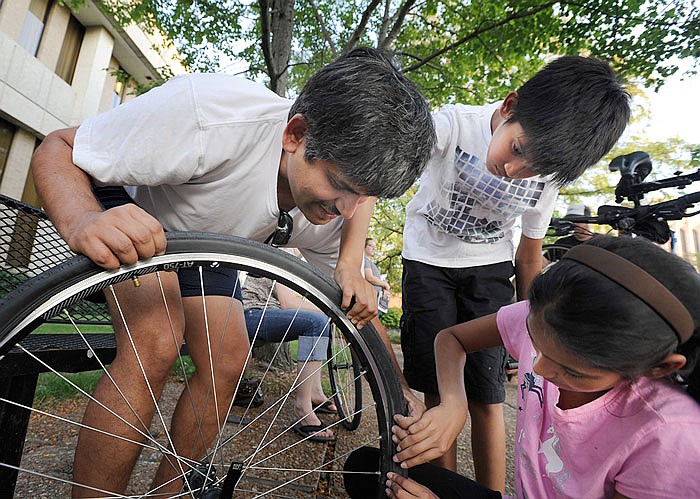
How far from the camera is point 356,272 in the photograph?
133 centimetres

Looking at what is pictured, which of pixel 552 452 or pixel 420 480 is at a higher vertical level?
pixel 552 452

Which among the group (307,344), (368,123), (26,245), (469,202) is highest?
(469,202)

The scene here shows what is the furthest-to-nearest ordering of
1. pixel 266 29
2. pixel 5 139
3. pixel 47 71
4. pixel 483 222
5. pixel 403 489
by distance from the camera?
pixel 47 71
pixel 5 139
pixel 266 29
pixel 483 222
pixel 403 489

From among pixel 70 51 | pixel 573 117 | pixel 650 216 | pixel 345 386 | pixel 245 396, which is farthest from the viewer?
pixel 70 51

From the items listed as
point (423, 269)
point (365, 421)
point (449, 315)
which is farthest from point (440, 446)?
point (365, 421)

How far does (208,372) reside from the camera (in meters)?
1.33

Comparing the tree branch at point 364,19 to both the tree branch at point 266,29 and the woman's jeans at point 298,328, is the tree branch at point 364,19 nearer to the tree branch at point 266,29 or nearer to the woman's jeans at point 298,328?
the tree branch at point 266,29

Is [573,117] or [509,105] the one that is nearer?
[573,117]

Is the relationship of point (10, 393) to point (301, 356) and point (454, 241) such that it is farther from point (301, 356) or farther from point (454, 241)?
point (301, 356)

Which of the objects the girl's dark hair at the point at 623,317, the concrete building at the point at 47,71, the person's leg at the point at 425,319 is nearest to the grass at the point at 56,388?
the person's leg at the point at 425,319

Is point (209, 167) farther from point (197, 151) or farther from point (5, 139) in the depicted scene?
point (5, 139)

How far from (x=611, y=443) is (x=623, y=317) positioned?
0.32 m

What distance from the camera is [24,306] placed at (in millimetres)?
807

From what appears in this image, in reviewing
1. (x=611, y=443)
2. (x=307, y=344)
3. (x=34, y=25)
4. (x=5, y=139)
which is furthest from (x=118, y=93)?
(x=611, y=443)
